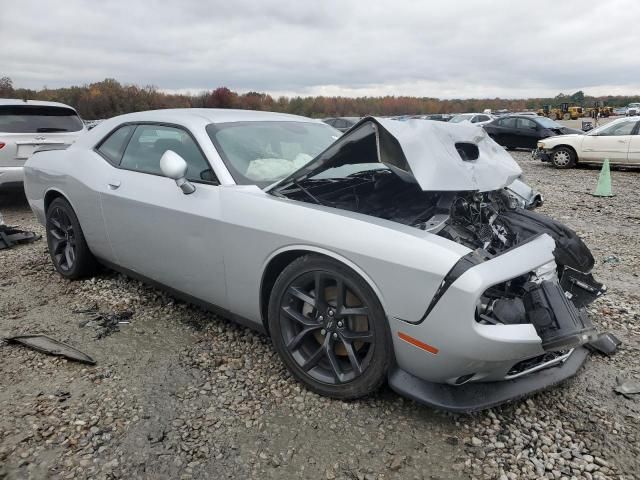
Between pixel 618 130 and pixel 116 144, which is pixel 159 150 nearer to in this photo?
pixel 116 144

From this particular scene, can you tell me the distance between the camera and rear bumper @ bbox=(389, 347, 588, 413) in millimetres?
2156

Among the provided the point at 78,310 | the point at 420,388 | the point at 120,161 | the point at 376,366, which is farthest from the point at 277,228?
the point at 78,310

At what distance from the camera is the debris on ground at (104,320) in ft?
10.9

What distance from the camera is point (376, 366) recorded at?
229cm

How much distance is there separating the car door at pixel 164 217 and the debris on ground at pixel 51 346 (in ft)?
2.29

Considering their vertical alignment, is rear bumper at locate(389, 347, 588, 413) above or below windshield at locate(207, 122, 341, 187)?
below

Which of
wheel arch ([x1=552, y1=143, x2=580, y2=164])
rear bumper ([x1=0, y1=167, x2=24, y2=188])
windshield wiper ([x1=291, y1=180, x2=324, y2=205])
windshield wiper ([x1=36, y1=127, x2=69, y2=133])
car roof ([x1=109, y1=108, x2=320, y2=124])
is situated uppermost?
car roof ([x1=109, y1=108, x2=320, y2=124])

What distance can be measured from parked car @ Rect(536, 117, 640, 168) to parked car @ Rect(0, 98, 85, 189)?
1137 centimetres

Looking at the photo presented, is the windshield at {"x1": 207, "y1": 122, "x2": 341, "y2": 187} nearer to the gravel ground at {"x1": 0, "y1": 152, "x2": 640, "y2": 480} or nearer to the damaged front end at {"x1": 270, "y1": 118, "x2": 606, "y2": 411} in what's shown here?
the damaged front end at {"x1": 270, "y1": 118, "x2": 606, "y2": 411}

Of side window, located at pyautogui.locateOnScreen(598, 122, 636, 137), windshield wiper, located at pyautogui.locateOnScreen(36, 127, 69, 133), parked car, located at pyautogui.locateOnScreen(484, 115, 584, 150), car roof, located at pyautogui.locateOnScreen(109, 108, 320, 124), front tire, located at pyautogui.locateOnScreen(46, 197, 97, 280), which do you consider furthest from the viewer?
parked car, located at pyautogui.locateOnScreen(484, 115, 584, 150)

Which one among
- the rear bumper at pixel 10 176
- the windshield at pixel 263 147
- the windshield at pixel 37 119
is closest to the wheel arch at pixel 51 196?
→ the windshield at pixel 263 147

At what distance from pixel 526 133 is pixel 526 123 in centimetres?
37

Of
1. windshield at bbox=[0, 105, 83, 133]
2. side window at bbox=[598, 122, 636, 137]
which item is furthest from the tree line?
side window at bbox=[598, 122, 636, 137]

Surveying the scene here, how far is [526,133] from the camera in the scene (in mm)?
16734
